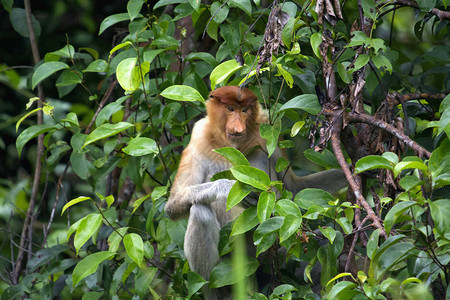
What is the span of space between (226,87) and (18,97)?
8.34 ft

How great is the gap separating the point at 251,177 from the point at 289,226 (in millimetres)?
204

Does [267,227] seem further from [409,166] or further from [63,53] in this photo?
[63,53]

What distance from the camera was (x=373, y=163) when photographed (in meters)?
1.79

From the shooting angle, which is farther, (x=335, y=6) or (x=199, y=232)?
(x=199, y=232)

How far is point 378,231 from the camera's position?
176cm

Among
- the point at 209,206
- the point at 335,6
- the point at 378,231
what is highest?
the point at 335,6

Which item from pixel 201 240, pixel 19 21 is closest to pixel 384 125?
pixel 201 240

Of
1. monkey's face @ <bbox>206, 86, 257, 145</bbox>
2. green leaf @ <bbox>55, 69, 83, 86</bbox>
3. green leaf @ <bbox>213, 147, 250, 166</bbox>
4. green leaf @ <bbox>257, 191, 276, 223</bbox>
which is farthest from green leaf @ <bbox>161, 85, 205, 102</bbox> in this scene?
green leaf @ <bbox>55, 69, 83, 86</bbox>

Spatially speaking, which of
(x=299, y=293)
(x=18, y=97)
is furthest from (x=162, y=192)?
(x=18, y=97)

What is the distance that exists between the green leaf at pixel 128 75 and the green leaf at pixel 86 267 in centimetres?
69

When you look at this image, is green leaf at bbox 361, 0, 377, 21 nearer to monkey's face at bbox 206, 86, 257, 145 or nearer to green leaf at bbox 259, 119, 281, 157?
green leaf at bbox 259, 119, 281, 157

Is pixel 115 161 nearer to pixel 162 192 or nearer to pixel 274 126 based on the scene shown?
pixel 162 192

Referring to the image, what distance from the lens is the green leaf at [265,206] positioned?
6.32 feet

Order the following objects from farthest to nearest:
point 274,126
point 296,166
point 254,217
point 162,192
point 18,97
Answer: point 18,97
point 296,166
point 162,192
point 274,126
point 254,217
